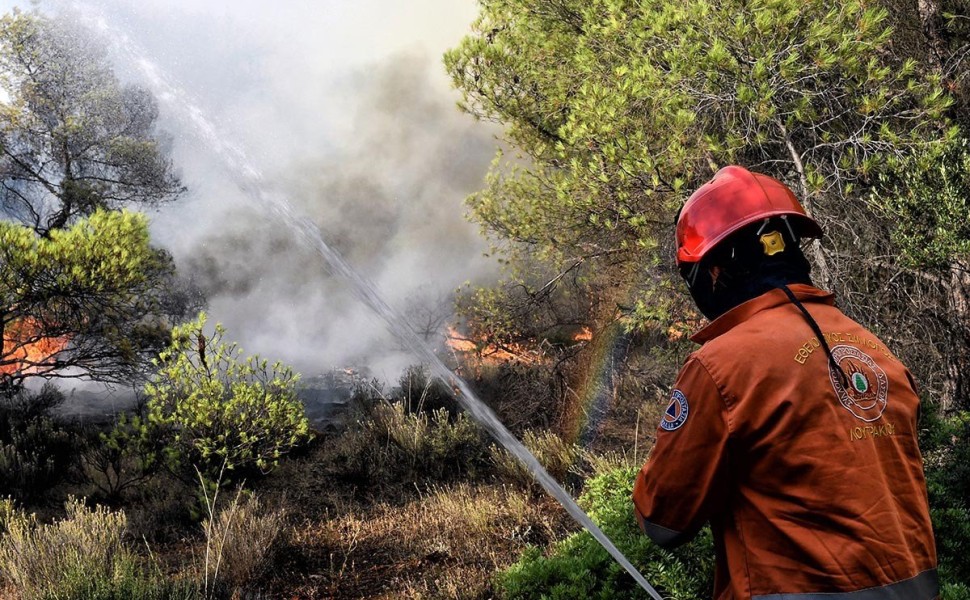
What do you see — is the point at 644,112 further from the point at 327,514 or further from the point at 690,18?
the point at 327,514

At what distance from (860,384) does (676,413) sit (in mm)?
413

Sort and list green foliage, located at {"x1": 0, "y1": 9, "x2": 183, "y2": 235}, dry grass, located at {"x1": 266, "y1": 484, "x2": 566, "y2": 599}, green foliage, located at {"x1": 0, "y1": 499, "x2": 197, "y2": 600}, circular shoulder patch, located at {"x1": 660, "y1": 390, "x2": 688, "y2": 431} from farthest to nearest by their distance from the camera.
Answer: green foliage, located at {"x1": 0, "y1": 9, "x2": 183, "y2": 235}, dry grass, located at {"x1": 266, "y1": 484, "x2": 566, "y2": 599}, green foliage, located at {"x1": 0, "y1": 499, "x2": 197, "y2": 600}, circular shoulder patch, located at {"x1": 660, "y1": 390, "x2": 688, "y2": 431}

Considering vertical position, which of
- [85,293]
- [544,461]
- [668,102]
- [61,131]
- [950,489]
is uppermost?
[61,131]

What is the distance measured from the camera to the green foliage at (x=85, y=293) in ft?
21.5

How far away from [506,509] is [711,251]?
14.6 feet

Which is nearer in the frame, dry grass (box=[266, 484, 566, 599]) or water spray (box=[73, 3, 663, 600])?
water spray (box=[73, 3, 663, 600])

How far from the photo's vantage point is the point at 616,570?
2.87 metres

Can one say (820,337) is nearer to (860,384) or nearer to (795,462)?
(860,384)

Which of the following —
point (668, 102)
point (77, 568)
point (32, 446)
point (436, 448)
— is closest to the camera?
point (77, 568)

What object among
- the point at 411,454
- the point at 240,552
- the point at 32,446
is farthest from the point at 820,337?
the point at 32,446

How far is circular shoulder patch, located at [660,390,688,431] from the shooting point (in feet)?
4.34

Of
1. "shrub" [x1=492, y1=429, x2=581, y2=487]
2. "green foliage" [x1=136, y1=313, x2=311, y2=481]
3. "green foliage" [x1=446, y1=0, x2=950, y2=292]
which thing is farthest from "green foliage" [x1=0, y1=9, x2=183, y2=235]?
"shrub" [x1=492, y1=429, x2=581, y2=487]

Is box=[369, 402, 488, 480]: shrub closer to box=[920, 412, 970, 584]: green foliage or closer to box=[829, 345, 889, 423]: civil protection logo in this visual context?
box=[920, 412, 970, 584]: green foliage

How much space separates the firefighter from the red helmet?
59 millimetres
